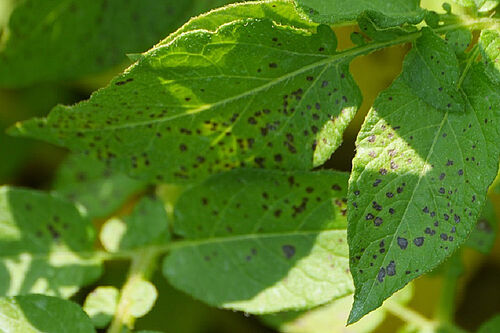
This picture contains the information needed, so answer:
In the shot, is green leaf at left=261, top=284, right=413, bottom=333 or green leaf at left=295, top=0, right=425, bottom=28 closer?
green leaf at left=295, top=0, right=425, bottom=28

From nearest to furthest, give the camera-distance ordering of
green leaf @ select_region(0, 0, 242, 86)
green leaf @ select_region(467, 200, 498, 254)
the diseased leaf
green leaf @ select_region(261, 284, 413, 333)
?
the diseased leaf < green leaf @ select_region(467, 200, 498, 254) < green leaf @ select_region(261, 284, 413, 333) < green leaf @ select_region(0, 0, 242, 86)

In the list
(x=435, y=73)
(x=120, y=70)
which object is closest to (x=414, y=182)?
(x=435, y=73)

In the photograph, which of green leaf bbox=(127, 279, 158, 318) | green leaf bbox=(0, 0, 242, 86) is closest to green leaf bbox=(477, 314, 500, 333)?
green leaf bbox=(127, 279, 158, 318)

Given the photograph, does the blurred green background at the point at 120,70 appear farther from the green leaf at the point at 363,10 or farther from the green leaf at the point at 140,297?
the green leaf at the point at 363,10

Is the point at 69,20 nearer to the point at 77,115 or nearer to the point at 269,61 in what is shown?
the point at 77,115

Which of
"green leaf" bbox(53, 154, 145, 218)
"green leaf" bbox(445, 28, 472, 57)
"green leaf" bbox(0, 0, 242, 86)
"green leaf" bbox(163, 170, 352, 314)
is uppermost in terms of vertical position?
"green leaf" bbox(0, 0, 242, 86)

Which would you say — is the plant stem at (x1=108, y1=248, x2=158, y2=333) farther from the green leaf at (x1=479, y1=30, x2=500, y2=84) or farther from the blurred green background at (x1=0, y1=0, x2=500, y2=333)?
the green leaf at (x1=479, y1=30, x2=500, y2=84)

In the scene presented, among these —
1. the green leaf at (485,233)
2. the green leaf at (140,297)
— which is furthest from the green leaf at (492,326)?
the green leaf at (140,297)
